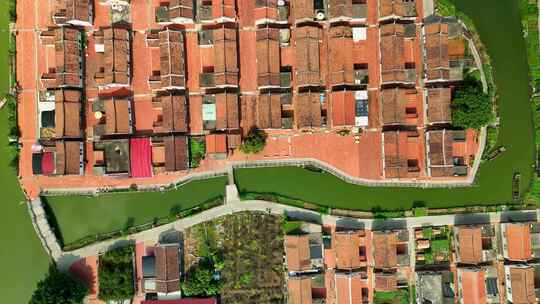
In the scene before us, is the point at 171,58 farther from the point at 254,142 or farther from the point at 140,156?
the point at 254,142

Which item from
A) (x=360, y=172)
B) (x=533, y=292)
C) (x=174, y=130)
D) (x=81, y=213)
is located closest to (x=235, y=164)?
(x=174, y=130)

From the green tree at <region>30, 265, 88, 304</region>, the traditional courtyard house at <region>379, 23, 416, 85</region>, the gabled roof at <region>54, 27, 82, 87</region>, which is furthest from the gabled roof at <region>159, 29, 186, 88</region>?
the green tree at <region>30, 265, 88, 304</region>

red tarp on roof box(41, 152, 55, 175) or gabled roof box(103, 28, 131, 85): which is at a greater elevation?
gabled roof box(103, 28, 131, 85)

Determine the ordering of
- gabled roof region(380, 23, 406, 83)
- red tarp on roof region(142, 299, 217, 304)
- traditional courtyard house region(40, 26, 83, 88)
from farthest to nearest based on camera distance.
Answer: gabled roof region(380, 23, 406, 83) → traditional courtyard house region(40, 26, 83, 88) → red tarp on roof region(142, 299, 217, 304)

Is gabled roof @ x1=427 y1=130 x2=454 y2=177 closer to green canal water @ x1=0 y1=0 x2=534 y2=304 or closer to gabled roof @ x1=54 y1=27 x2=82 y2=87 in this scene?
green canal water @ x1=0 y1=0 x2=534 y2=304

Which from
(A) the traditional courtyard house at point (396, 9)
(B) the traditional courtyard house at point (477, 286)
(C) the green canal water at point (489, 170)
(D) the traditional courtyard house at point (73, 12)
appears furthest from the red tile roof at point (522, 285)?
(D) the traditional courtyard house at point (73, 12)

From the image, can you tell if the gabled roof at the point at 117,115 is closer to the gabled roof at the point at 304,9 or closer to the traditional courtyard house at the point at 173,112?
the traditional courtyard house at the point at 173,112
